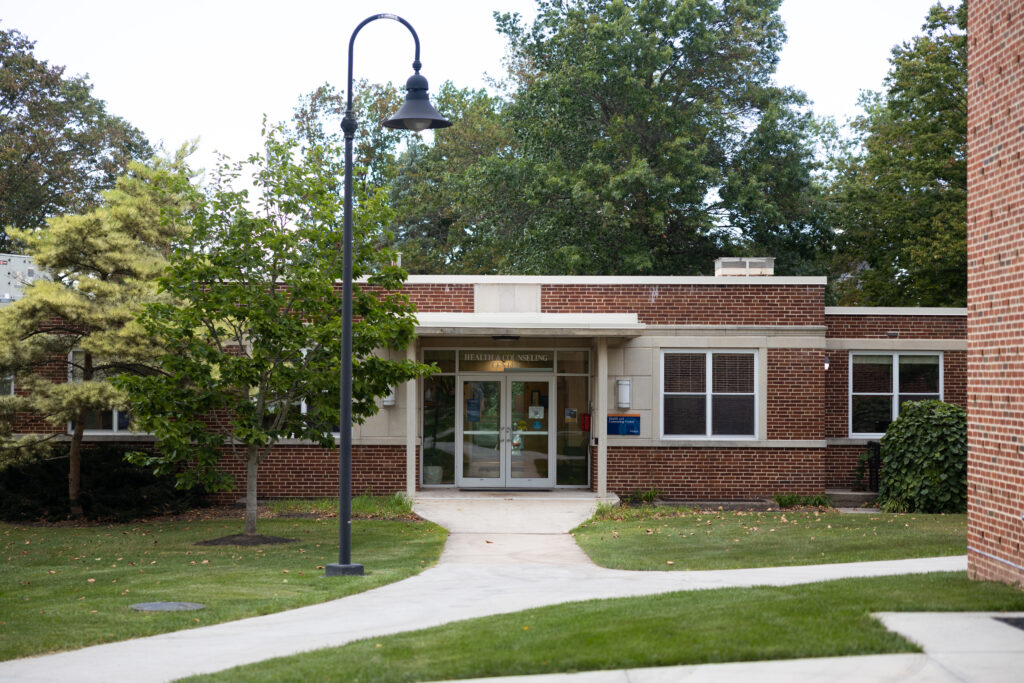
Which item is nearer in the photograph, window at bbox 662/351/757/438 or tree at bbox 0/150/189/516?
tree at bbox 0/150/189/516

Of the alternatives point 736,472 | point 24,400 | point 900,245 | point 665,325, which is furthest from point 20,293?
point 900,245

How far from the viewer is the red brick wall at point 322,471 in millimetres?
20375

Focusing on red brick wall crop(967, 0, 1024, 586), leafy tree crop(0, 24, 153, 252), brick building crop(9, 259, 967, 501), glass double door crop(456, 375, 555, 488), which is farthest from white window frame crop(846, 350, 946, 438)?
leafy tree crop(0, 24, 153, 252)

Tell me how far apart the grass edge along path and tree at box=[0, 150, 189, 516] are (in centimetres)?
208

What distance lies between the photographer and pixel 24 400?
17.6 metres

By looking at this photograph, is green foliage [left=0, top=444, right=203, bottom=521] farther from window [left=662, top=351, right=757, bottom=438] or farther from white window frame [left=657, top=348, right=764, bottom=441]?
window [left=662, top=351, right=757, bottom=438]

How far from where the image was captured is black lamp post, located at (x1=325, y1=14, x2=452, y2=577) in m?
12.0

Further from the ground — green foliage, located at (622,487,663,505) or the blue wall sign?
the blue wall sign

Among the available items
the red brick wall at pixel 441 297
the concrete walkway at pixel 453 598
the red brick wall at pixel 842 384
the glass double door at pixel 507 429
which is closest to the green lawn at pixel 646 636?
the concrete walkway at pixel 453 598

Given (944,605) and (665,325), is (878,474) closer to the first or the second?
(665,325)

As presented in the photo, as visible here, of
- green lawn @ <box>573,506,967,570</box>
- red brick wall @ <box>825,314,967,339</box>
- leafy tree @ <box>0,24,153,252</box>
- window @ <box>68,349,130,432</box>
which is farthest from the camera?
leafy tree @ <box>0,24,153,252</box>

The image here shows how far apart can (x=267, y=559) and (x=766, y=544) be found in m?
6.68

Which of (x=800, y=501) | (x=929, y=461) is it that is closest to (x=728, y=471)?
(x=800, y=501)

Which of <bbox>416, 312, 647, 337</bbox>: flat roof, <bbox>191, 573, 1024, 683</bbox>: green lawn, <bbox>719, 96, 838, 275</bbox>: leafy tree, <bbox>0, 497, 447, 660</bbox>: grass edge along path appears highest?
<bbox>719, 96, 838, 275</bbox>: leafy tree
